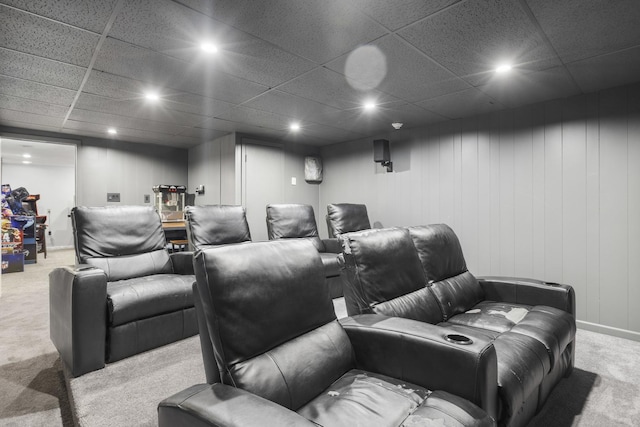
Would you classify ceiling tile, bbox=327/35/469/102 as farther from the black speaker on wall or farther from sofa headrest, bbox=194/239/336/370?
sofa headrest, bbox=194/239/336/370

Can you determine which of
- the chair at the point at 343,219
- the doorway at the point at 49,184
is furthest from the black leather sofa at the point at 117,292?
the doorway at the point at 49,184

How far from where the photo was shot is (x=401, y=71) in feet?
8.97

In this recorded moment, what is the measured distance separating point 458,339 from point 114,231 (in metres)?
2.92

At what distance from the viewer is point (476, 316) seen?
2.21 m

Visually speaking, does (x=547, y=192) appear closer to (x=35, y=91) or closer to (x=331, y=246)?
(x=331, y=246)

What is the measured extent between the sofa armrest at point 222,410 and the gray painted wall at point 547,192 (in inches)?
141

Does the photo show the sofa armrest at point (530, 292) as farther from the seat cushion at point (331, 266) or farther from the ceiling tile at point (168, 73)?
the ceiling tile at point (168, 73)

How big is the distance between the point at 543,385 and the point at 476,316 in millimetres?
520

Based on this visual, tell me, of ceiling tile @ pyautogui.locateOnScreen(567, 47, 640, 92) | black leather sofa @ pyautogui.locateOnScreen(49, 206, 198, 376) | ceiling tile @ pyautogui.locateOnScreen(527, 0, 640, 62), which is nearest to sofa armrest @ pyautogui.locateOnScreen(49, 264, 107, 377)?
black leather sofa @ pyautogui.locateOnScreen(49, 206, 198, 376)

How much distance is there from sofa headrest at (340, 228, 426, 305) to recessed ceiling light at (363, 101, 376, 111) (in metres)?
1.93

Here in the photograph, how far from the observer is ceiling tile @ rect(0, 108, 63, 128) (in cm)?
390

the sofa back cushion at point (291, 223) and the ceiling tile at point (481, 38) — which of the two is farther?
the sofa back cushion at point (291, 223)

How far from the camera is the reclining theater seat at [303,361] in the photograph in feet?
3.29

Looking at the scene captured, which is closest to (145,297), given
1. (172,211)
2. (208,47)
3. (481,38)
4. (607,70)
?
(208,47)
